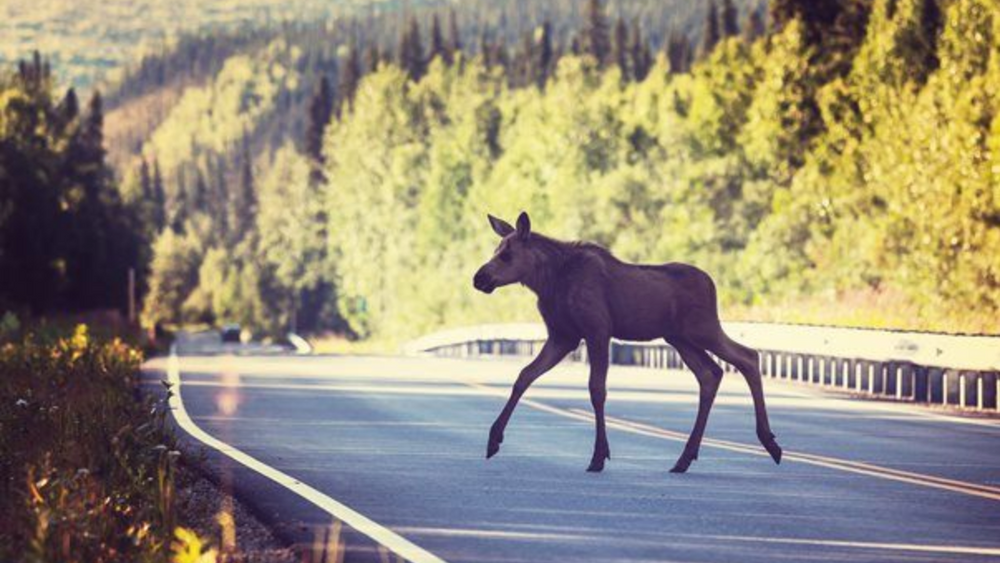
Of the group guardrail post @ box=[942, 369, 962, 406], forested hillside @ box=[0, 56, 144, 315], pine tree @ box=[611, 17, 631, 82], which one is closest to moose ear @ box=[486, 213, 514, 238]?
guardrail post @ box=[942, 369, 962, 406]

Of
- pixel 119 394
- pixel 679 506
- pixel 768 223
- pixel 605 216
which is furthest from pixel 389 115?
pixel 679 506

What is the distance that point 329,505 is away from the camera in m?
11.7

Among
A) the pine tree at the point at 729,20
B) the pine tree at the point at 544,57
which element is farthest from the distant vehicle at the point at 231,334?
the pine tree at the point at 544,57

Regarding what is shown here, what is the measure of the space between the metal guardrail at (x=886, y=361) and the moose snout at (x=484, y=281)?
8.49 m

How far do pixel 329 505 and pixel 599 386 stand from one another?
254 centimetres

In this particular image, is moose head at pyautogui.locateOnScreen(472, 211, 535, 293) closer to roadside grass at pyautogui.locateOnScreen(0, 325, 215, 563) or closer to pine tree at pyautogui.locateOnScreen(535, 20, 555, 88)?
roadside grass at pyautogui.locateOnScreen(0, 325, 215, 563)

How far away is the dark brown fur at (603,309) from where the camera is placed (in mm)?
13500

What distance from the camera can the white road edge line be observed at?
31.7 feet

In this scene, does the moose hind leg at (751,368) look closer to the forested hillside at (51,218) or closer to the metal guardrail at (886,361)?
the metal guardrail at (886,361)

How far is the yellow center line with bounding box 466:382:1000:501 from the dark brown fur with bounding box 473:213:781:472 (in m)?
0.73

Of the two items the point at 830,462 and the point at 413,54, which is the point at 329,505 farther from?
the point at 413,54

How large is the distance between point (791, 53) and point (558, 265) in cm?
4700

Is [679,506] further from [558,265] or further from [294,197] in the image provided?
[294,197]

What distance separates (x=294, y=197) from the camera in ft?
492
